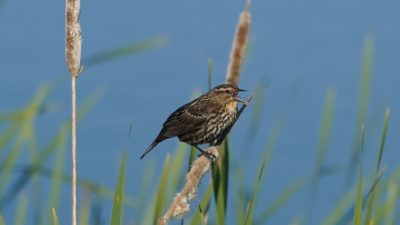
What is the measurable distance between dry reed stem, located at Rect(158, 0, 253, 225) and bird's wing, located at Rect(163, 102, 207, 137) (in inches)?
49.8

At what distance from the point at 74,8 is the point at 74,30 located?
0.06m

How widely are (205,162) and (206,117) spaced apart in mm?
2592

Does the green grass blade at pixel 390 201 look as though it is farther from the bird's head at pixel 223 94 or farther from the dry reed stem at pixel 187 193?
the bird's head at pixel 223 94

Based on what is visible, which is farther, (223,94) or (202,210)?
(223,94)

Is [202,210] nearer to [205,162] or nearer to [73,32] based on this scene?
[205,162]

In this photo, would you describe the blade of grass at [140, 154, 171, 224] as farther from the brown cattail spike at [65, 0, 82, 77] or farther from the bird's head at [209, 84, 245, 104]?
the bird's head at [209, 84, 245, 104]

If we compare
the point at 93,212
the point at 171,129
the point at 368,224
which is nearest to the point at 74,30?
the point at 93,212

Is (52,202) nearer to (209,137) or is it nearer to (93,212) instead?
(93,212)

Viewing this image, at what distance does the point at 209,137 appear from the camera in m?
4.88

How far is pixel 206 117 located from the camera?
5.21 metres

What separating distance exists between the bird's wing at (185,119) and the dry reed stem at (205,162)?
4.15ft

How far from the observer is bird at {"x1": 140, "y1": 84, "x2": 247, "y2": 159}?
474 centimetres

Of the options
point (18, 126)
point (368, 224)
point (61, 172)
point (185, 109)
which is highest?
point (185, 109)

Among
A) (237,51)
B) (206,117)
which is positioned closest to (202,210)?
(237,51)
